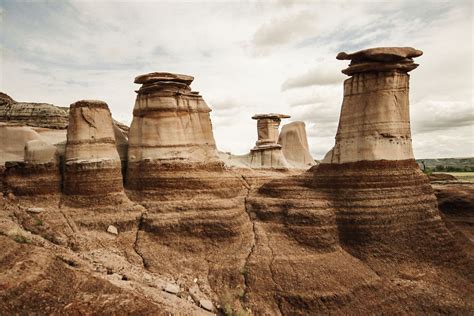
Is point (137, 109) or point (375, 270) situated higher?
point (137, 109)

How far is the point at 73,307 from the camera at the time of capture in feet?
34.7

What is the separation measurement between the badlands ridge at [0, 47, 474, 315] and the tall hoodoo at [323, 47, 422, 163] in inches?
2.1

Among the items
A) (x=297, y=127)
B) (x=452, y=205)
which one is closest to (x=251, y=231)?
(x=452, y=205)

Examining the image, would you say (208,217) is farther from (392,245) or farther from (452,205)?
(452,205)

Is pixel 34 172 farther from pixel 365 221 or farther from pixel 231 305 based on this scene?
pixel 365 221

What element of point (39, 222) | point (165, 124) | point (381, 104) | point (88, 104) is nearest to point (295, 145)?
point (381, 104)

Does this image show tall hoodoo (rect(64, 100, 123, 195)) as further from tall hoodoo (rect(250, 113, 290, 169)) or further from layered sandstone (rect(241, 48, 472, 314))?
tall hoodoo (rect(250, 113, 290, 169))

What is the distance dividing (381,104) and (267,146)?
60.1ft

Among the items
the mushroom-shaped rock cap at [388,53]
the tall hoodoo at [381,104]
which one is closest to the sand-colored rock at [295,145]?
the tall hoodoo at [381,104]

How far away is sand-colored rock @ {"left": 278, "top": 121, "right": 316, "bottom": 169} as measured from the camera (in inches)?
1619

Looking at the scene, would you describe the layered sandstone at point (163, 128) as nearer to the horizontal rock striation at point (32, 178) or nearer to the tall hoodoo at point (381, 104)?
the horizontal rock striation at point (32, 178)

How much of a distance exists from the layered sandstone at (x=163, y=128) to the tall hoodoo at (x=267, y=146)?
16042 millimetres

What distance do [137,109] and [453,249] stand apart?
17.9 meters

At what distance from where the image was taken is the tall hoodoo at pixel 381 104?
1847cm
